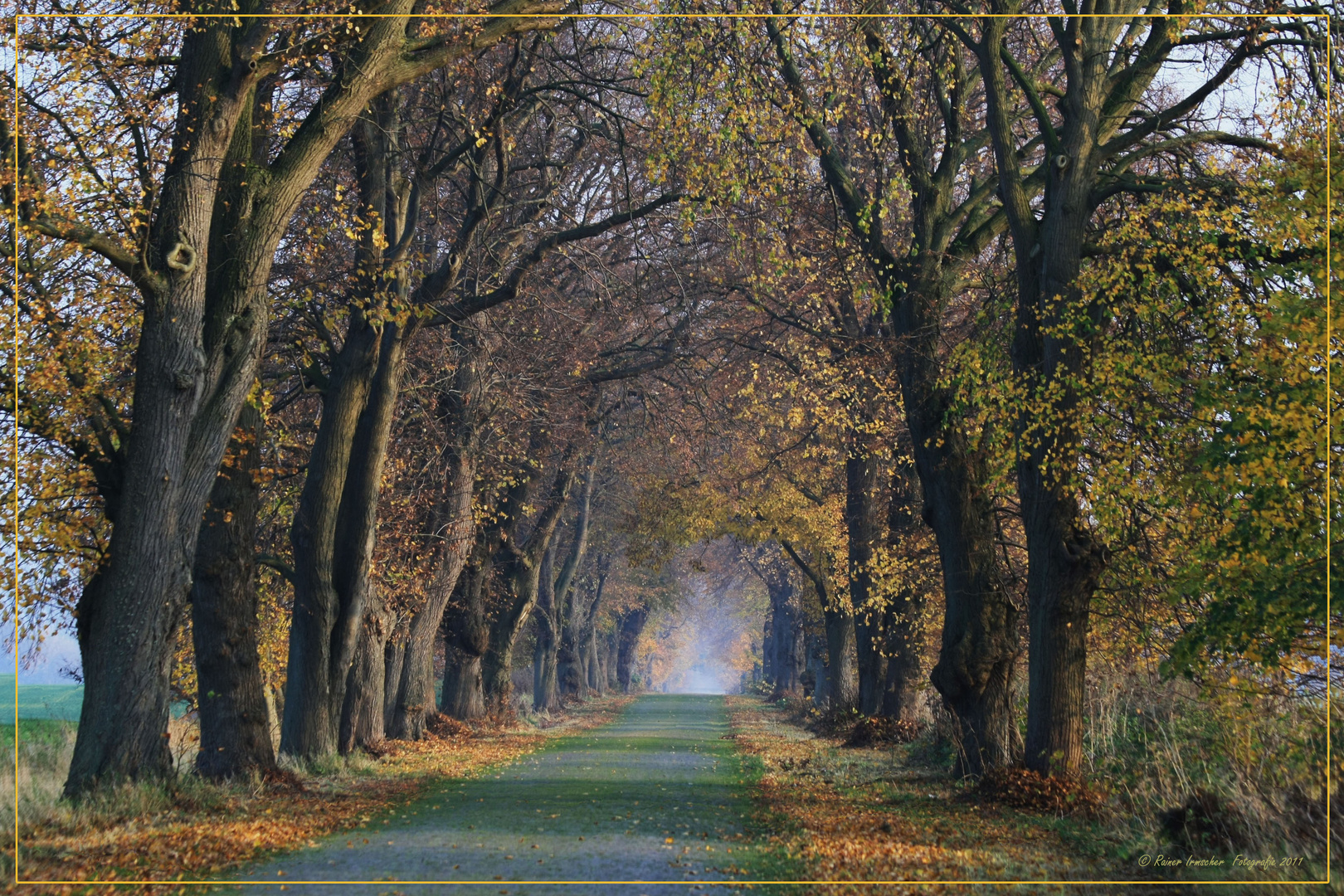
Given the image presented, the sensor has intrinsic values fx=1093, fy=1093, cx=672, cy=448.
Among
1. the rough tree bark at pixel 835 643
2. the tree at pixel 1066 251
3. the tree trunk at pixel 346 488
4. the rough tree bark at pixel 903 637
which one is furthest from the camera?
the rough tree bark at pixel 835 643

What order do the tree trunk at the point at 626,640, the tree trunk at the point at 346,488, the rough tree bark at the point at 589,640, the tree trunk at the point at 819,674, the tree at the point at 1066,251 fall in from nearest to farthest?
the tree at the point at 1066,251, the tree trunk at the point at 346,488, the tree trunk at the point at 819,674, the rough tree bark at the point at 589,640, the tree trunk at the point at 626,640

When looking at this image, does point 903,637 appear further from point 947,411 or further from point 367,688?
point 367,688

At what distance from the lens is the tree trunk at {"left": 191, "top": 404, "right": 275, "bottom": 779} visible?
500 inches

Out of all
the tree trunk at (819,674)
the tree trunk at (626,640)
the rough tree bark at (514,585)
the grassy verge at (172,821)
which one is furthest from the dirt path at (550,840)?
the tree trunk at (626,640)

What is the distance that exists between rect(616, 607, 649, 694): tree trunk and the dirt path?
4409 cm

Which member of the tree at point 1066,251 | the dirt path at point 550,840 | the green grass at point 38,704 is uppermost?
the tree at point 1066,251

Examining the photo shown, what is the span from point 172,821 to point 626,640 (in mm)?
55207

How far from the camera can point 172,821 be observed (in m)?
9.25

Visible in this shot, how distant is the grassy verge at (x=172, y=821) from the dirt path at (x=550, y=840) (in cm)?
44

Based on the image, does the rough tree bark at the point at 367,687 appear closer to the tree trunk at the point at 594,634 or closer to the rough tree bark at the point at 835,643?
the rough tree bark at the point at 835,643

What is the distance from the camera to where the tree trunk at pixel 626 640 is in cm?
6150

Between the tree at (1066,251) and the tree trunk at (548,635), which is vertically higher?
the tree at (1066,251)

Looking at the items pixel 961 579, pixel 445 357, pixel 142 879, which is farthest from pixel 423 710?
pixel 142 879

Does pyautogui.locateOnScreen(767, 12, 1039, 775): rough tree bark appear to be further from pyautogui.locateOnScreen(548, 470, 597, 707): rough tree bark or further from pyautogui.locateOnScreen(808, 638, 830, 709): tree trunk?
pyautogui.locateOnScreen(548, 470, 597, 707): rough tree bark
